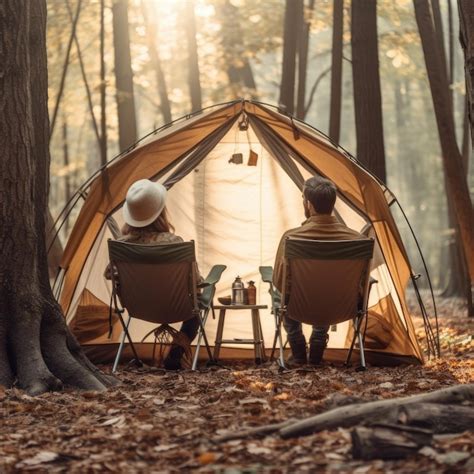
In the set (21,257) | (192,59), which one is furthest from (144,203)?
(192,59)

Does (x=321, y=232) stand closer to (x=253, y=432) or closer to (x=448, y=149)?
(x=448, y=149)

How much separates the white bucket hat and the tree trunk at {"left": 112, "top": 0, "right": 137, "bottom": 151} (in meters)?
6.23

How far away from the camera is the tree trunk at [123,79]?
44.2 ft

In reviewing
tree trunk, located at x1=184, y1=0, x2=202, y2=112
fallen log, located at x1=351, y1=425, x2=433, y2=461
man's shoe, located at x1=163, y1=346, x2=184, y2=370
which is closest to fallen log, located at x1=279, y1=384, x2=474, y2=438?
fallen log, located at x1=351, y1=425, x2=433, y2=461

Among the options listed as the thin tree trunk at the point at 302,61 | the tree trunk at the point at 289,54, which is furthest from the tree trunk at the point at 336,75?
the thin tree trunk at the point at 302,61

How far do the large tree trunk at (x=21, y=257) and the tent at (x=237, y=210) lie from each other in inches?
82.1

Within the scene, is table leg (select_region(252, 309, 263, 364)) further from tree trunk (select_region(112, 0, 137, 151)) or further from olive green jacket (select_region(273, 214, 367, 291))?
tree trunk (select_region(112, 0, 137, 151))

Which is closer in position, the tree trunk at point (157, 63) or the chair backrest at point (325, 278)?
the chair backrest at point (325, 278)

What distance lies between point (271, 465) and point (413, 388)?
2.18 meters

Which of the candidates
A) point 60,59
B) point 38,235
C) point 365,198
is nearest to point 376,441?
point 38,235

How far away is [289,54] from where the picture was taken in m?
13.3

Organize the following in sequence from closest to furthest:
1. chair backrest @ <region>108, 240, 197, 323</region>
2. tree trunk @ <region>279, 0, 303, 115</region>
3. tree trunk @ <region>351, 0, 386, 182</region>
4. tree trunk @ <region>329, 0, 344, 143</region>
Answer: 1. chair backrest @ <region>108, 240, 197, 323</region>
2. tree trunk @ <region>351, 0, 386, 182</region>
3. tree trunk @ <region>329, 0, 344, 143</region>
4. tree trunk @ <region>279, 0, 303, 115</region>

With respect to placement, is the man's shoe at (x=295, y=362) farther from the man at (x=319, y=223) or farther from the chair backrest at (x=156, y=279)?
the chair backrest at (x=156, y=279)

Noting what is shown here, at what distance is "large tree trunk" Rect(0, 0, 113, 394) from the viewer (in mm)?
5594
